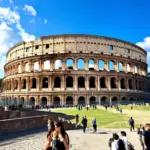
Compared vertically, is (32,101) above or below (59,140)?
above

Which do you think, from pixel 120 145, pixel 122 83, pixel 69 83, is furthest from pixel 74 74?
pixel 120 145

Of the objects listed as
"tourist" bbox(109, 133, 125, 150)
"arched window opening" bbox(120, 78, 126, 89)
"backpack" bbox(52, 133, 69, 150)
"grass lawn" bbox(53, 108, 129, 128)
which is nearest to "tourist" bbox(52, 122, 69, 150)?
"backpack" bbox(52, 133, 69, 150)

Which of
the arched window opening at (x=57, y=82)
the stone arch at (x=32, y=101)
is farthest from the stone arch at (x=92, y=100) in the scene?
the stone arch at (x=32, y=101)

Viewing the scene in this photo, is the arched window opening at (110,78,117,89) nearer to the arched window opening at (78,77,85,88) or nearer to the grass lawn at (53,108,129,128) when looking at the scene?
the arched window opening at (78,77,85,88)

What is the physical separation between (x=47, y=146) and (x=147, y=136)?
2.70 metres

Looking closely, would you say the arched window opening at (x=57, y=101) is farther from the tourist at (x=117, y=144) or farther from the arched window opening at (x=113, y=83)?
the tourist at (x=117, y=144)

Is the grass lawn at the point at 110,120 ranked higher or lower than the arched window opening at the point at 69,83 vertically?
lower

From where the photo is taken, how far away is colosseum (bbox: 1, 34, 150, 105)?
4538 cm

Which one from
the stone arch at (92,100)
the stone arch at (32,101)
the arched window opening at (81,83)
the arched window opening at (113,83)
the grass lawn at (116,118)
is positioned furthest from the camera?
the arched window opening at (81,83)

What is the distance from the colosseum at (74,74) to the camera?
45375 mm

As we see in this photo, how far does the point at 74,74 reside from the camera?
150 ft

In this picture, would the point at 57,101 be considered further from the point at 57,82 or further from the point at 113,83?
the point at 113,83

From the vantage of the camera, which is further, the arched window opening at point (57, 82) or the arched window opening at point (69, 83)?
the arched window opening at point (69, 83)

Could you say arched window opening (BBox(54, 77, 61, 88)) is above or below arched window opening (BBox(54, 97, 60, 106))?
above
